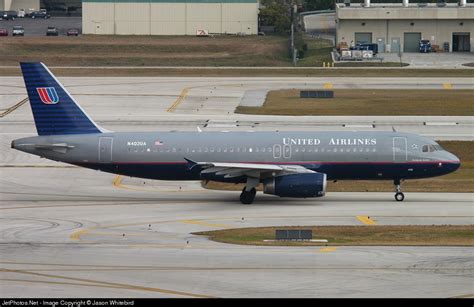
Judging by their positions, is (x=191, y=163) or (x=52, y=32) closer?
(x=191, y=163)

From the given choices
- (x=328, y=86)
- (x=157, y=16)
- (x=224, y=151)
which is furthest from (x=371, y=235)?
(x=157, y=16)

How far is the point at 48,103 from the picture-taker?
53031mm

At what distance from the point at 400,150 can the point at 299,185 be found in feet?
18.0

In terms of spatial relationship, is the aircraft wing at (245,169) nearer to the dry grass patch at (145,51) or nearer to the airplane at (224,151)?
the airplane at (224,151)

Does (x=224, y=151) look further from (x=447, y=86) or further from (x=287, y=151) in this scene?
(x=447, y=86)

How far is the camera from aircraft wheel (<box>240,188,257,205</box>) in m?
51.7

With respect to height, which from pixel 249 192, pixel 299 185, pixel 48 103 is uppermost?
pixel 48 103

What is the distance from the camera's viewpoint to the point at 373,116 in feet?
273

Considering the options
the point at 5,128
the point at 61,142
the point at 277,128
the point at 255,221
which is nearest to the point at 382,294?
the point at 255,221

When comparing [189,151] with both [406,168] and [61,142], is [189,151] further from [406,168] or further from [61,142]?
[406,168]

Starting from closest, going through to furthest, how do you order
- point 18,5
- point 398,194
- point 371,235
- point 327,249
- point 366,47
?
point 327,249, point 371,235, point 398,194, point 366,47, point 18,5

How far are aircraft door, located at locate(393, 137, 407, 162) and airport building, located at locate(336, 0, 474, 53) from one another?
85297 millimetres

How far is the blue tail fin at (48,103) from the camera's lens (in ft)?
174

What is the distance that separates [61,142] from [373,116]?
118ft
